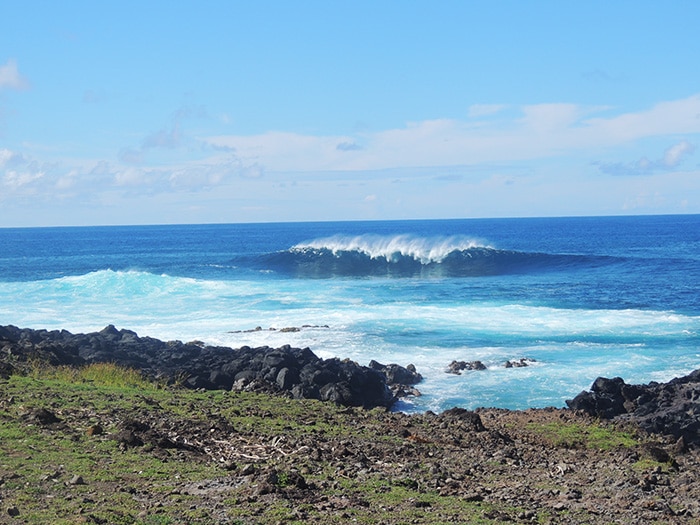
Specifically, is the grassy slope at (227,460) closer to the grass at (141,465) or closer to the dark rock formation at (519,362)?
the grass at (141,465)

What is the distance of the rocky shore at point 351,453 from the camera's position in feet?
28.2

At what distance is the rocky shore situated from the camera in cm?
859

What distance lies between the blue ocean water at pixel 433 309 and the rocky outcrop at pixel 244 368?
1.31 metres

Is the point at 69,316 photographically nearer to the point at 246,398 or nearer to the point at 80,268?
the point at 246,398

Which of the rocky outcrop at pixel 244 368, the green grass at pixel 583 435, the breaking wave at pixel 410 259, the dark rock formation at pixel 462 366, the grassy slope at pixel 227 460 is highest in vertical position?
the breaking wave at pixel 410 259

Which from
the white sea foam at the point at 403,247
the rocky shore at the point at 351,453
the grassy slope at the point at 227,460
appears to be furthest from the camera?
the white sea foam at the point at 403,247

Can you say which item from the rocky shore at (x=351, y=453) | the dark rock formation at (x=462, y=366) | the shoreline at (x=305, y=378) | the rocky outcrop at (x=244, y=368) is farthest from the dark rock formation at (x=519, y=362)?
the rocky shore at (x=351, y=453)

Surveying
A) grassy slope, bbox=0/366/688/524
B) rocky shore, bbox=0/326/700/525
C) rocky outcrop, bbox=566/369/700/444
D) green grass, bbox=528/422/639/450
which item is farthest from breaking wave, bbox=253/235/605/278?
grassy slope, bbox=0/366/688/524

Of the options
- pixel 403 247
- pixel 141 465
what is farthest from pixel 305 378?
pixel 403 247

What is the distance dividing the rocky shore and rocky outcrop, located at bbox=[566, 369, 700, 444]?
37 mm

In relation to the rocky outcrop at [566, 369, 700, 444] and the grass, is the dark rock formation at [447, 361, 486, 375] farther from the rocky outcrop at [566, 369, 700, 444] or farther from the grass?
the grass

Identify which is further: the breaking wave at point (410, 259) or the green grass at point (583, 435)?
the breaking wave at point (410, 259)

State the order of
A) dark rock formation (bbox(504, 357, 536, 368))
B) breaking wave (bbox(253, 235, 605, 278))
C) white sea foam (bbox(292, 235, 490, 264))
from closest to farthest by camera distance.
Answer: dark rock formation (bbox(504, 357, 536, 368))
breaking wave (bbox(253, 235, 605, 278))
white sea foam (bbox(292, 235, 490, 264))

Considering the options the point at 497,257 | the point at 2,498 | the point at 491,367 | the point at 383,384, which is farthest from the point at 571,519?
the point at 497,257
